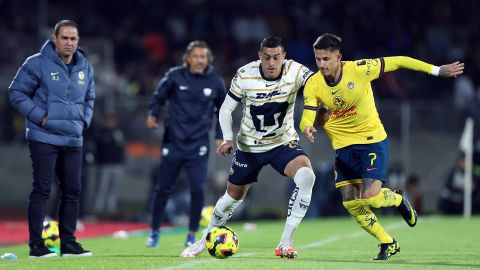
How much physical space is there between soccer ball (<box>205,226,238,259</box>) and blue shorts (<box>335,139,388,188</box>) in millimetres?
A: 1426

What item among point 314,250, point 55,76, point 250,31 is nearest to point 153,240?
point 314,250

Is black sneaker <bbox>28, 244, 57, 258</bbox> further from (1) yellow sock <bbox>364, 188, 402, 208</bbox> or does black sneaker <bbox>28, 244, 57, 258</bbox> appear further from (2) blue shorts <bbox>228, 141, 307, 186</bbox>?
(1) yellow sock <bbox>364, 188, 402, 208</bbox>

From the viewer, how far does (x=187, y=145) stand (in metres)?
14.3

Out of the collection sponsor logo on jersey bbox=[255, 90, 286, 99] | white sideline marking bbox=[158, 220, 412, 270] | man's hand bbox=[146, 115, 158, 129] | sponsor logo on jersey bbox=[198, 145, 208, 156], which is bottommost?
white sideline marking bbox=[158, 220, 412, 270]

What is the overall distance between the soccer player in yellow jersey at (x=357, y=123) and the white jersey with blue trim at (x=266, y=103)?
0.19 m

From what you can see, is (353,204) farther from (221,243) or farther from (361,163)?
(221,243)

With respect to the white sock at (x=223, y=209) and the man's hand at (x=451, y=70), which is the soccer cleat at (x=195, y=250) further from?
the man's hand at (x=451, y=70)

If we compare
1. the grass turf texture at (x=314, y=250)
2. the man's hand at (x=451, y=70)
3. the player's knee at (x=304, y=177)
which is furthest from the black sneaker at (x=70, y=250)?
the man's hand at (x=451, y=70)

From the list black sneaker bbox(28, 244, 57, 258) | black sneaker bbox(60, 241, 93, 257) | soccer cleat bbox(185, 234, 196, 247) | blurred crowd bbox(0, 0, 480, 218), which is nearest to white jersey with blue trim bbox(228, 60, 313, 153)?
black sneaker bbox(60, 241, 93, 257)

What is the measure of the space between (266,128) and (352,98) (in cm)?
93

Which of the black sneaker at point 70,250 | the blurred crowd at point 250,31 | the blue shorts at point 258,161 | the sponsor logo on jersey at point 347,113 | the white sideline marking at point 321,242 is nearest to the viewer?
the white sideline marking at point 321,242

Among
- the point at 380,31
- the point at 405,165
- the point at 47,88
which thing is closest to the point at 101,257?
the point at 47,88

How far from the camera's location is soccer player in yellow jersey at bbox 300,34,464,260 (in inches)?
434

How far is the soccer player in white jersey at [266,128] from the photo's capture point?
1098cm
